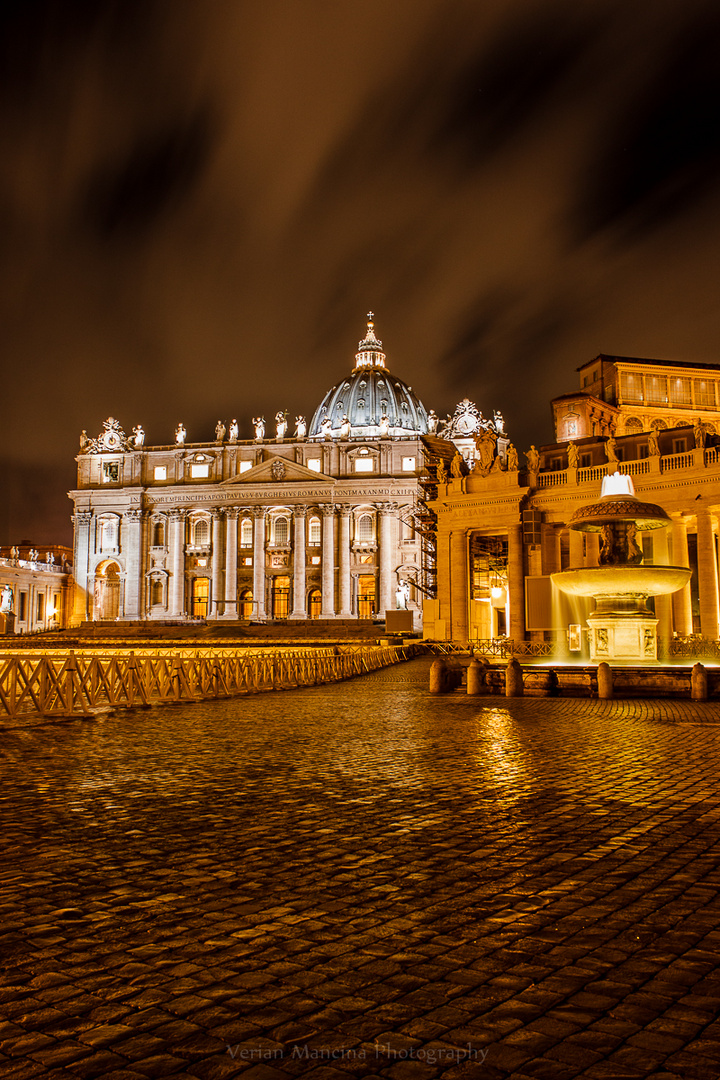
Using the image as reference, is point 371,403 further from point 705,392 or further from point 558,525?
point 558,525

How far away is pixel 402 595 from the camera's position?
8250cm

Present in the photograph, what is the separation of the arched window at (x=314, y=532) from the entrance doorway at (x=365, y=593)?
5.94 meters

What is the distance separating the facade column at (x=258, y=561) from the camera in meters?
87.6

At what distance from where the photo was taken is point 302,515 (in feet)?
289

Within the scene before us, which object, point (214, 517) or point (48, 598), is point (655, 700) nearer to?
point (214, 517)

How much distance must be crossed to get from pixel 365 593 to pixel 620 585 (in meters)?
67.8

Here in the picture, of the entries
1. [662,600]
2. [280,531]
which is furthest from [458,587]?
[280,531]

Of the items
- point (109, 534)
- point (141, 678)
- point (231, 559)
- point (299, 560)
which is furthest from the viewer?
point (109, 534)

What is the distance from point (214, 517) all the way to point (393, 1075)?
89.1 metres

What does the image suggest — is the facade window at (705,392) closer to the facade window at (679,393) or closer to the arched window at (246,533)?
the facade window at (679,393)

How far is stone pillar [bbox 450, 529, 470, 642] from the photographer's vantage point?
41469mm

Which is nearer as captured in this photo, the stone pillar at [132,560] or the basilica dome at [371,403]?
the stone pillar at [132,560]

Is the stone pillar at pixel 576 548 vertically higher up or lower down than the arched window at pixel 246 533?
lower down

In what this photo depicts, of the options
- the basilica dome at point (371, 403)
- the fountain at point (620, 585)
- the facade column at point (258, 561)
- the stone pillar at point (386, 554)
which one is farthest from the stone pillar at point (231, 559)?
the fountain at point (620, 585)
